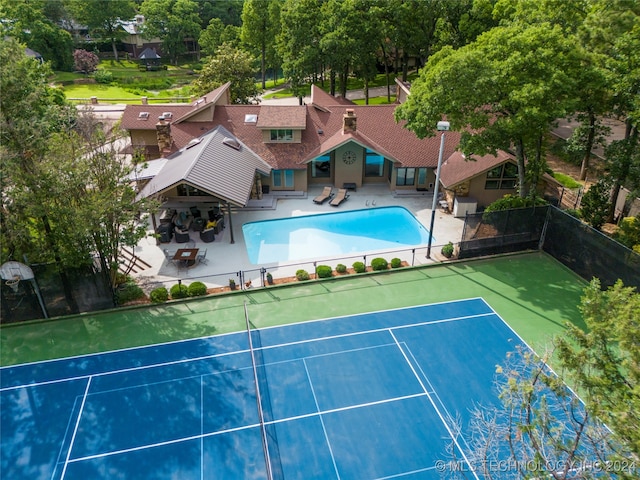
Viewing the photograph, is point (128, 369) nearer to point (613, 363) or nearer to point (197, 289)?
point (197, 289)

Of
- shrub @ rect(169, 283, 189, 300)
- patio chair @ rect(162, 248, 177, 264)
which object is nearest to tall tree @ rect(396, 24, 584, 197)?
shrub @ rect(169, 283, 189, 300)

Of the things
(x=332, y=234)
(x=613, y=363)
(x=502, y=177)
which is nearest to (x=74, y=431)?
(x=613, y=363)

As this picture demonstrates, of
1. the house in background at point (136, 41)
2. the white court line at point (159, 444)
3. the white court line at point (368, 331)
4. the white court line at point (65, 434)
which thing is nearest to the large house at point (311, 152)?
the white court line at point (368, 331)

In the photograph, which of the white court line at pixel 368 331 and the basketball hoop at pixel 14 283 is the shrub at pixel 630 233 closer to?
the white court line at pixel 368 331

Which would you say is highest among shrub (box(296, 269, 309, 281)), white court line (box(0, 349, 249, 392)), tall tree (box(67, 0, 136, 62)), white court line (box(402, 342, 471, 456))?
tall tree (box(67, 0, 136, 62))

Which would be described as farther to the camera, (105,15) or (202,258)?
(105,15)

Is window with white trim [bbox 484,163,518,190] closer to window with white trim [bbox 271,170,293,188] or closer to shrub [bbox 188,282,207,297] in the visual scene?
window with white trim [bbox 271,170,293,188]
